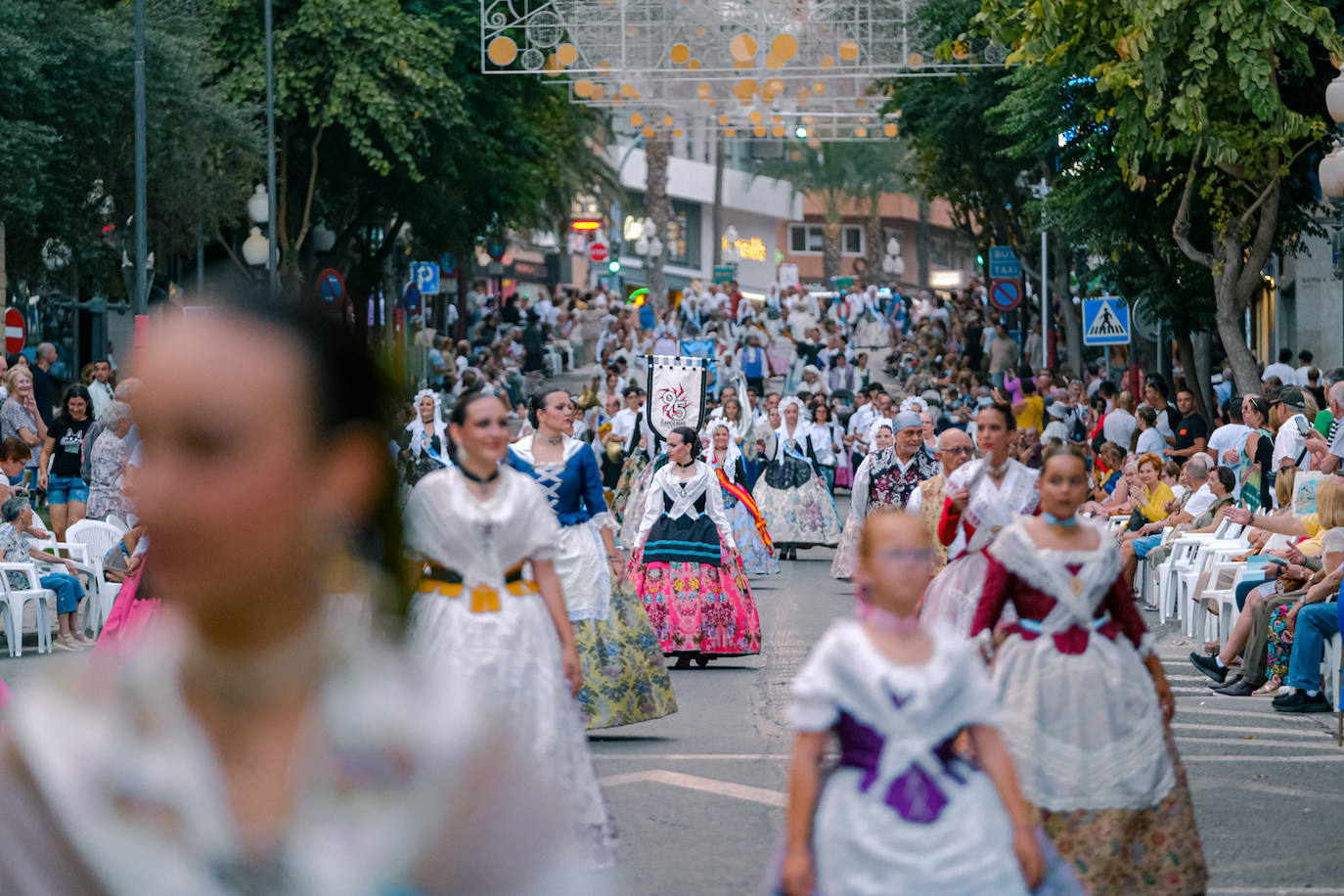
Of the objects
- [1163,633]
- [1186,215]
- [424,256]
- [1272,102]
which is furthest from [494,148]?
[1163,633]

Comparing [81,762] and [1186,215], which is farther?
[1186,215]

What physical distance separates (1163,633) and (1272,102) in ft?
18.2

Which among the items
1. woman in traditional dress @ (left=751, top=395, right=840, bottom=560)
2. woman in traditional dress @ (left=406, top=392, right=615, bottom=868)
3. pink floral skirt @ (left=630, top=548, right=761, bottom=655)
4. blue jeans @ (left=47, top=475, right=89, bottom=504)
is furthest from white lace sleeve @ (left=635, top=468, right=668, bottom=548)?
woman in traditional dress @ (left=751, top=395, right=840, bottom=560)

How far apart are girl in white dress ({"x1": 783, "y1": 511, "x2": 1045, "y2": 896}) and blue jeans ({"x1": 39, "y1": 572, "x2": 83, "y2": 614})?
38.5 feet

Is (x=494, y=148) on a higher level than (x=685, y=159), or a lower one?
lower

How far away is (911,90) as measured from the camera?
37.8m

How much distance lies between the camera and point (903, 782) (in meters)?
4.77

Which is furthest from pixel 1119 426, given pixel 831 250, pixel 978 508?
pixel 831 250

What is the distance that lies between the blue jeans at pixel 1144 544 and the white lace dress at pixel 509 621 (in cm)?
1147

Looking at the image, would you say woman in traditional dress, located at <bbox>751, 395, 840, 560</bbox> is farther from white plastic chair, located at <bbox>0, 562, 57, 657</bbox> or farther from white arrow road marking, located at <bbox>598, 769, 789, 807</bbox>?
white arrow road marking, located at <bbox>598, 769, 789, 807</bbox>

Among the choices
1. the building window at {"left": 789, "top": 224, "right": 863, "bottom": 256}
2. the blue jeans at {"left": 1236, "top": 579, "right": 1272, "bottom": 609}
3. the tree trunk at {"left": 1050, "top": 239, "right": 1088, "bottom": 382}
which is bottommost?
the blue jeans at {"left": 1236, "top": 579, "right": 1272, "bottom": 609}

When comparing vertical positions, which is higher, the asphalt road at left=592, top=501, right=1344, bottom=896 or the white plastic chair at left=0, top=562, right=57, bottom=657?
the white plastic chair at left=0, top=562, right=57, bottom=657

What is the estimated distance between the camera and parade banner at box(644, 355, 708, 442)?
22.2 meters

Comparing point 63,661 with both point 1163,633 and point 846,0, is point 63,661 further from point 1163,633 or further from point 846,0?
point 846,0
